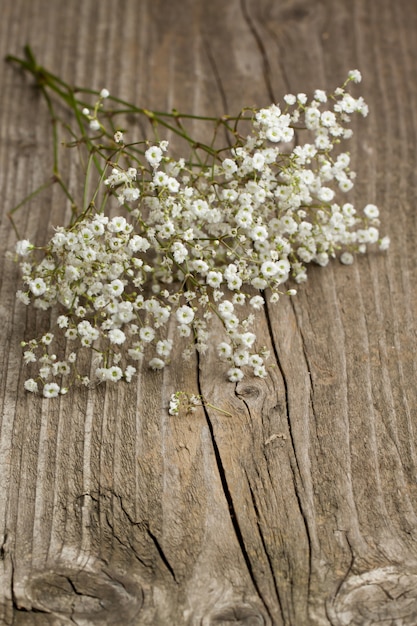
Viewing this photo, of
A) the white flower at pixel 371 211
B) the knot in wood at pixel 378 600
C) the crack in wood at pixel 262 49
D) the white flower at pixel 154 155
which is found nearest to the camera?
the knot in wood at pixel 378 600

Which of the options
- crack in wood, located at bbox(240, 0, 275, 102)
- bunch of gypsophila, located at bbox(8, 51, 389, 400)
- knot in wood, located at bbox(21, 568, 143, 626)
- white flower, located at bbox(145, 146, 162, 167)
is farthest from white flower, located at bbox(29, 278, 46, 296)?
crack in wood, located at bbox(240, 0, 275, 102)

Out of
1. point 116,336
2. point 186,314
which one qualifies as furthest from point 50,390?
point 186,314

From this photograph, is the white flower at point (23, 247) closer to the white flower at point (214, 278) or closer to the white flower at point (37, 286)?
the white flower at point (37, 286)

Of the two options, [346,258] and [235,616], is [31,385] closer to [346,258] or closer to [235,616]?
[235,616]

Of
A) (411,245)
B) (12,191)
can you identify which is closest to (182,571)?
(411,245)

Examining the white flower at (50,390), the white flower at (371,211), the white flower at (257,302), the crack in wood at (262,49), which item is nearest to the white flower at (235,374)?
the white flower at (257,302)

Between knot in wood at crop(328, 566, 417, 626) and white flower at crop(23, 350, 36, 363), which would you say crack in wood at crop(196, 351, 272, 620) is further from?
white flower at crop(23, 350, 36, 363)
